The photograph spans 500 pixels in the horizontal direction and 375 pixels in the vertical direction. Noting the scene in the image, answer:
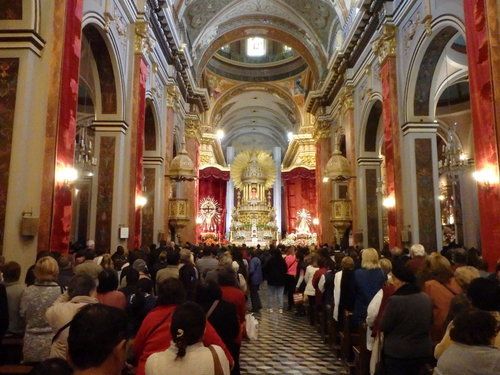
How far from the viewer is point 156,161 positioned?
13523 millimetres

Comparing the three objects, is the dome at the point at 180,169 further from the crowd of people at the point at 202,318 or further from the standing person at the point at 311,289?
the crowd of people at the point at 202,318

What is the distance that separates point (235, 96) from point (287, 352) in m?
24.5

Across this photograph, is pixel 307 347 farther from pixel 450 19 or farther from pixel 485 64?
pixel 450 19

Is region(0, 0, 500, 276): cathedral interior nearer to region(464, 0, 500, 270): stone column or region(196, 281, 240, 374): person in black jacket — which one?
region(464, 0, 500, 270): stone column

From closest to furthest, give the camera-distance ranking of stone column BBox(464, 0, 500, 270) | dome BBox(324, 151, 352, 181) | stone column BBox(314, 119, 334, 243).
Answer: stone column BBox(464, 0, 500, 270)
dome BBox(324, 151, 352, 181)
stone column BBox(314, 119, 334, 243)

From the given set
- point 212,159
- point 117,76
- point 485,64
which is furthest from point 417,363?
point 212,159

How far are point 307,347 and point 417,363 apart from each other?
3241mm

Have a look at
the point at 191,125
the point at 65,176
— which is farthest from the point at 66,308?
the point at 191,125

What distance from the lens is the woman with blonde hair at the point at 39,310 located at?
10.2ft

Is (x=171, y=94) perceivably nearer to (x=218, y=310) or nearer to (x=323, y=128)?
(x=323, y=128)

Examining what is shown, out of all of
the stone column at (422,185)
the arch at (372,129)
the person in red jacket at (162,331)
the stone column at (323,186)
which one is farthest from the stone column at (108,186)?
the stone column at (323,186)

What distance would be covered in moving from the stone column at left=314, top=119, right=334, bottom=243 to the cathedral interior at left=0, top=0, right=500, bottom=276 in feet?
0.31

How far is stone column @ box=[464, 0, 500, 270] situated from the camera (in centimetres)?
589

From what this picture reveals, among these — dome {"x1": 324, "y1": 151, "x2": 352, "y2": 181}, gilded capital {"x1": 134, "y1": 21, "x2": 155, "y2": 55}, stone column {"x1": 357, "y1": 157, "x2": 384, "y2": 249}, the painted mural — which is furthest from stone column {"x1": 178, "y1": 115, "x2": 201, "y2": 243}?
the painted mural
